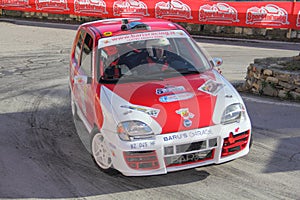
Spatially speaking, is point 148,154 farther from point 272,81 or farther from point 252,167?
point 272,81

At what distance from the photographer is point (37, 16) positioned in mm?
20500

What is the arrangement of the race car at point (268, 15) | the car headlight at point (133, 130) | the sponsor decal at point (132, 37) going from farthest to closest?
the race car at point (268, 15)
the sponsor decal at point (132, 37)
the car headlight at point (133, 130)

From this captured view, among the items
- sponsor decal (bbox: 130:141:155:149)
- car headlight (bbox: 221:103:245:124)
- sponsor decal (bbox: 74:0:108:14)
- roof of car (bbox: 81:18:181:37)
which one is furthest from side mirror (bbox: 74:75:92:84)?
sponsor decal (bbox: 74:0:108:14)

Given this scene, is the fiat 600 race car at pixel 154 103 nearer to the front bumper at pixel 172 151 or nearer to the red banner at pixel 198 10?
the front bumper at pixel 172 151

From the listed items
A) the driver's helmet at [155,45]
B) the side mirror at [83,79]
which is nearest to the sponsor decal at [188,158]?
the side mirror at [83,79]

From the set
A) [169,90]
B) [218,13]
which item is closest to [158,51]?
[169,90]

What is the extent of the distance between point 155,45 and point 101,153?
186 centimetres

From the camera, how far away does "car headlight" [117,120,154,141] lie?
4.81 metres

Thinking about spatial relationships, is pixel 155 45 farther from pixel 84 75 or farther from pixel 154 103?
pixel 154 103

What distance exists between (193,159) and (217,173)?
673 millimetres

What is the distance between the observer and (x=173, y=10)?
16594 mm

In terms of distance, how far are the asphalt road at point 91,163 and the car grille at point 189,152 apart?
0.39m

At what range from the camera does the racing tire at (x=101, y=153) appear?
509 centimetres

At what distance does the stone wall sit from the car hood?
2.65 meters
